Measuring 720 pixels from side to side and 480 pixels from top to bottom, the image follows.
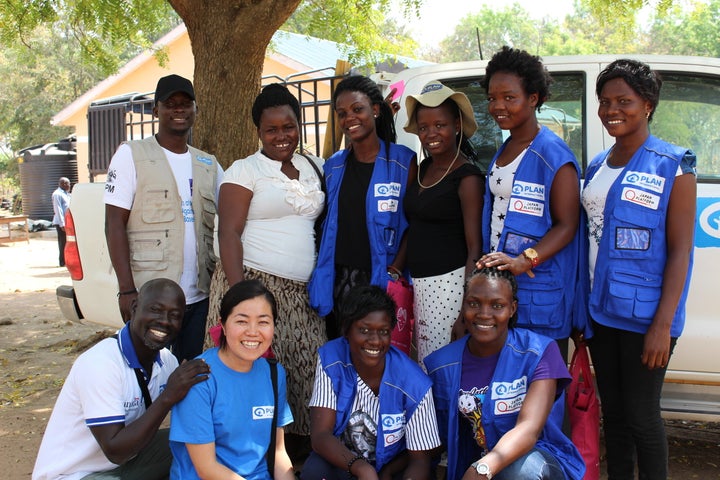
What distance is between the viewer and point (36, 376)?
558 centimetres

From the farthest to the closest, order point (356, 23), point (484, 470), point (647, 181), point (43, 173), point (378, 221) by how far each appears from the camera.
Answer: point (43, 173) < point (356, 23) < point (378, 221) < point (647, 181) < point (484, 470)

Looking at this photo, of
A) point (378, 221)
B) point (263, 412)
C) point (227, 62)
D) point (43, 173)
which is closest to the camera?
point (263, 412)

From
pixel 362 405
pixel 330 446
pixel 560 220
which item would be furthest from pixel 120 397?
pixel 560 220

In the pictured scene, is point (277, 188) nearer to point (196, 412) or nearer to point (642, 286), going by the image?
point (196, 412)

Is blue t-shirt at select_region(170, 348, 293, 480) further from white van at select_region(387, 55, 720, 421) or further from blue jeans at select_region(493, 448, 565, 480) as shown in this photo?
A: white van at select_region(387, 55, 720, 421)

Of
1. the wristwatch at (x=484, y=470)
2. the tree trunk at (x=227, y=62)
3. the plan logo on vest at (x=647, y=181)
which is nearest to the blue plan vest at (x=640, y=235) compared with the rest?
the plan logo on vest at (x=647, y=181)

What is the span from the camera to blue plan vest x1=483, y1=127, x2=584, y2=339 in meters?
2.72

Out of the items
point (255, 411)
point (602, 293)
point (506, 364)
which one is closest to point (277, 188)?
point (255, 411)

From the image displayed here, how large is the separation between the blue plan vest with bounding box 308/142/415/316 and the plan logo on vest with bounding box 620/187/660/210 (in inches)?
37.1

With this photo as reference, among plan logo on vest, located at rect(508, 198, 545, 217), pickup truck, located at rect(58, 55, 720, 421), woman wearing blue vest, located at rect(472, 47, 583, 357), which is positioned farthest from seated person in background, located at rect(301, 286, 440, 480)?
pickup truck, located at rect(58, 55, 720, 421)

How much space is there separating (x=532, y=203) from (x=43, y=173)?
20.1 meters

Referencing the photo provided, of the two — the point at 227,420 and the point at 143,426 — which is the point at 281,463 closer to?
the point at 227,420

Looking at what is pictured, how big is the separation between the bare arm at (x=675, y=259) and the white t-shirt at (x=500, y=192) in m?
0.58

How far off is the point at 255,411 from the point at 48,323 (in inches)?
223
